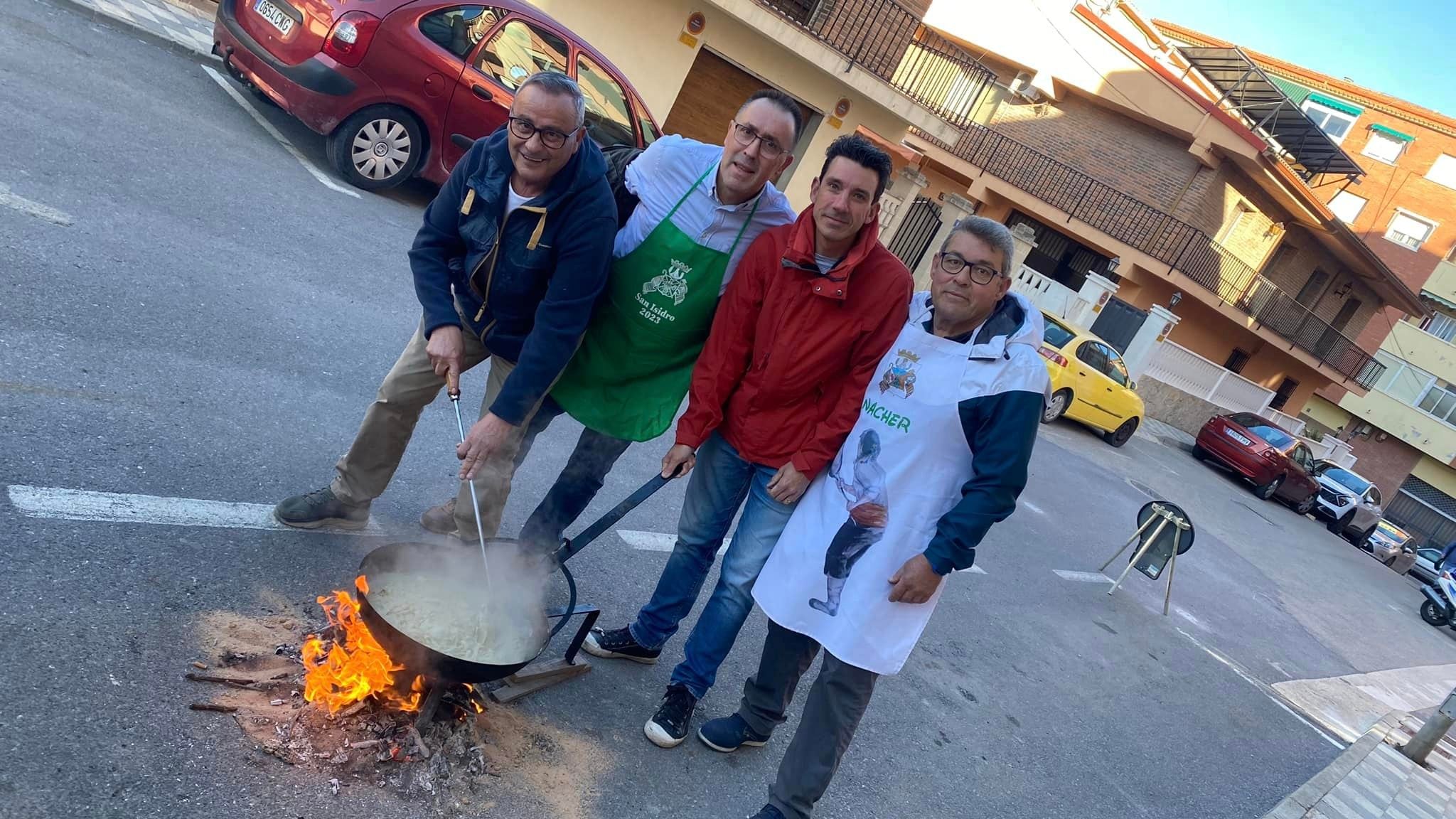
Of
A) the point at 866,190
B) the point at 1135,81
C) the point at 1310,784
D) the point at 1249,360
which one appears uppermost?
the point at 1135,81

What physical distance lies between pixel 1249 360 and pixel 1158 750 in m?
30.9

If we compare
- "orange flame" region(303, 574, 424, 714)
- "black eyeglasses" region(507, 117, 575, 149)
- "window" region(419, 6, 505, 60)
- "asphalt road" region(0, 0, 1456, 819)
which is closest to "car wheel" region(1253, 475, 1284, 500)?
"asphalt road" region(0, 0, 1456, 819)

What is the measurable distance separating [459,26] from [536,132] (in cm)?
592

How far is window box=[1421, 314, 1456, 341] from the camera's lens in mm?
36741

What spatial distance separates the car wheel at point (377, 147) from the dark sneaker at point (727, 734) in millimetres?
6300

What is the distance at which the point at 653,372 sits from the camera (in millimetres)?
3459

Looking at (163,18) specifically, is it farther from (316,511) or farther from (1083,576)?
(1083,576)

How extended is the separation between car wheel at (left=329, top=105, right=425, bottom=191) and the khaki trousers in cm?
520

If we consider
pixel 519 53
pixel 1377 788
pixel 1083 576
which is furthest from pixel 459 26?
pixel 1377 788

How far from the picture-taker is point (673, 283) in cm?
325

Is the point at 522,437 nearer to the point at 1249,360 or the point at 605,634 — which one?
the point at 605,634

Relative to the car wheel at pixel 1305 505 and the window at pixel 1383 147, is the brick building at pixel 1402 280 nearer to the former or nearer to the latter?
the window at pixel 1383 147

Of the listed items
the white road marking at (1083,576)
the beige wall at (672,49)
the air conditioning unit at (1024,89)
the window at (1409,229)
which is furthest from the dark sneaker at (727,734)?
the window at (1409,229)

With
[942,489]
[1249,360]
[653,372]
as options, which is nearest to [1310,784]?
[942,489]
